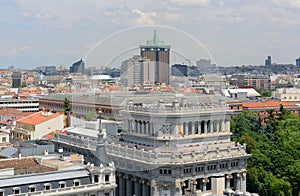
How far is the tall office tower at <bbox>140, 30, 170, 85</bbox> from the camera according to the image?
249 feet

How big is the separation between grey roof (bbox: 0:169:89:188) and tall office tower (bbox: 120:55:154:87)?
31534 millimetres

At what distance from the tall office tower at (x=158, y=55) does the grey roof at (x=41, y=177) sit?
25.5 m

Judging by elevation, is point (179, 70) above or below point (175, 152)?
above

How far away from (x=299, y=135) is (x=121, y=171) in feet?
106

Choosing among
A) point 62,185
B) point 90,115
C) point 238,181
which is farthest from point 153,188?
point 90,115

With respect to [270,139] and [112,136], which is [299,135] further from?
[112,136]

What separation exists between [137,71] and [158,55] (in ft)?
23.0

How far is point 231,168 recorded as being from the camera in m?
64.2

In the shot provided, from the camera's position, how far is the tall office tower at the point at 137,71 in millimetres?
82825

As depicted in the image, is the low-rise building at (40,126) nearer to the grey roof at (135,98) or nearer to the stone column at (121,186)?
the grey roof at (135,98)

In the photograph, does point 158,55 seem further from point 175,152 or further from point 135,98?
point 175,152

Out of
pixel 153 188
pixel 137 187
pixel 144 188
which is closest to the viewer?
pixel 153 188

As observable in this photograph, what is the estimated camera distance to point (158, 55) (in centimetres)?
8525

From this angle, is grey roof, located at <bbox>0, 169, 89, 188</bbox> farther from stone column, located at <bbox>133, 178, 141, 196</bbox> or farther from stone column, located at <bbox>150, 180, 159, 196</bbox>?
stone column, located at <bbox>133, 178, 141, 196</bbox>
